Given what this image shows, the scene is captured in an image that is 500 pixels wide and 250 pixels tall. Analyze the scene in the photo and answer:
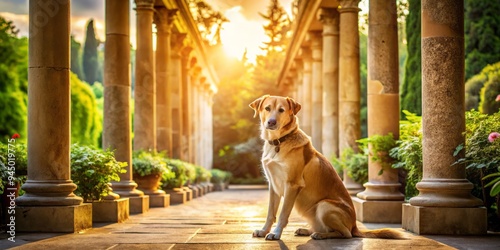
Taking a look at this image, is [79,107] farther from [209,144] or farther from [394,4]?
[394,4]

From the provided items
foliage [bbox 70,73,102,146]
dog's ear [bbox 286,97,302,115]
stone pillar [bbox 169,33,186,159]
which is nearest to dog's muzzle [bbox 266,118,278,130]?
dog's ear [bbox 286,97,302,115]

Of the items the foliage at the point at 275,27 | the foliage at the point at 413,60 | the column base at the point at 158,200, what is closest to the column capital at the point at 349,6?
the column base at the point at 158,200

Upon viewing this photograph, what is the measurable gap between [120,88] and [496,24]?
30.3m

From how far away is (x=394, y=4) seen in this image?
818 inches

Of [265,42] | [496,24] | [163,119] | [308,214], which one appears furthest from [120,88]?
[265,42]

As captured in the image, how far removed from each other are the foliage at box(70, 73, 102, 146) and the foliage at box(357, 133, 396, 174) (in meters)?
60.1

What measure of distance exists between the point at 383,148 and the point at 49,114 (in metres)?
9.27

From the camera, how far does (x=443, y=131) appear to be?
49.3 feet

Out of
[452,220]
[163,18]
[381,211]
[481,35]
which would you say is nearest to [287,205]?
[452,220]

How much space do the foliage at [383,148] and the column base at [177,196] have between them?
14624 mm

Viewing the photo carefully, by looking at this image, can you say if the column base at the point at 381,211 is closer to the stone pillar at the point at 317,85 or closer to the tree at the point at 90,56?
the stone pillar at the point at 317,85

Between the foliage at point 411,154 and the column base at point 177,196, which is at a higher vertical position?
the foliage at point 411,154

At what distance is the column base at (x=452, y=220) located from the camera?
14.6m

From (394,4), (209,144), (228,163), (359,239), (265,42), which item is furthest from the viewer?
(265,42)
